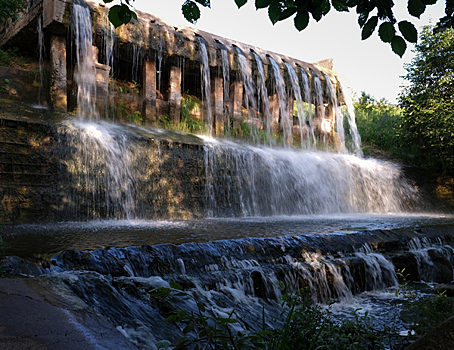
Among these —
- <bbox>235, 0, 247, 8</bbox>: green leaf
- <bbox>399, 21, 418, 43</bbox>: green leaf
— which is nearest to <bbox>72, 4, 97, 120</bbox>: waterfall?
<bbox>235, 0, 247, 8</bbox>: green leaf

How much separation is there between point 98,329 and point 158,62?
11.3m

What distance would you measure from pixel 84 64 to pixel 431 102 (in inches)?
456

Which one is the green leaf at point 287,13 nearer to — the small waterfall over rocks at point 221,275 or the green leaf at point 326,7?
the green leaf at point 326,7

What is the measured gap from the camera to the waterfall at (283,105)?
1402cm

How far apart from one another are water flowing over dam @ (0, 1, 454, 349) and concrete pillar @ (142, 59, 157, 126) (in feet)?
0.11

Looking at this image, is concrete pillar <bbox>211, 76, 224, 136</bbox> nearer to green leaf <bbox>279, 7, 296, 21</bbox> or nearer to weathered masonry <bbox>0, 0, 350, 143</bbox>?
weathered masonry <bbox>0, 0, 350, 143</bbox>

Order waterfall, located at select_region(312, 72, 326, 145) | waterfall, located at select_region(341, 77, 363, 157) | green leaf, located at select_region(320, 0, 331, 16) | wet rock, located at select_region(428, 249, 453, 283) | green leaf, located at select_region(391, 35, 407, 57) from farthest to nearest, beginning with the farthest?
waterfall, located at select_region(341, 77, 363, 157)
waterfall, located at select_region(312, 72, 326, 145)
wet rock, located at select_region(428, 249, 453, 283)
green leaf, located at select_region(320, 0, 331, 16)
green leaf, located at select_region(391, 35, 407, 57)

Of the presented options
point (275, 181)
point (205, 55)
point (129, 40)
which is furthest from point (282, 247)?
point (205, 55)

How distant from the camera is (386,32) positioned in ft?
6.30

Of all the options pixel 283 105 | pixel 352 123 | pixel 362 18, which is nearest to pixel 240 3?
pixel 362 18

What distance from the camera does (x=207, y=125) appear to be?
1278 cm

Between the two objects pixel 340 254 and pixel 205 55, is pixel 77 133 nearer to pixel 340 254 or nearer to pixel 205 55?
pixel 340 254

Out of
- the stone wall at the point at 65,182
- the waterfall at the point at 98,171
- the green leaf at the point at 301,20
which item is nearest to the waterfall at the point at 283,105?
the stone wall at the point at 65,182

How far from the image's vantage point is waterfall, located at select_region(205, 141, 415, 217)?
889 centimetres
